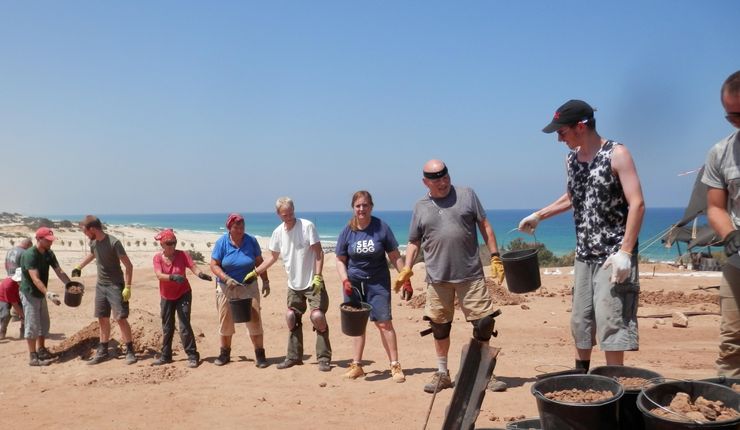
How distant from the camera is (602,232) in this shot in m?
4.00

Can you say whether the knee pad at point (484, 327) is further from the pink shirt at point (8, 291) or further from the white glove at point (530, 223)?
the pink shirt at point (8, 291)

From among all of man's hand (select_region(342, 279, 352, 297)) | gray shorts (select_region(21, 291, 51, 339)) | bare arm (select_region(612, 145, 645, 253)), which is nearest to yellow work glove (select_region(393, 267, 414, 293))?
man's hand (select_region(342, 279, 352, 297))

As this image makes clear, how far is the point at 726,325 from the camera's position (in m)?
3.69

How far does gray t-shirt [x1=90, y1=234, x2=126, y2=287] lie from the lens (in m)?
7.99

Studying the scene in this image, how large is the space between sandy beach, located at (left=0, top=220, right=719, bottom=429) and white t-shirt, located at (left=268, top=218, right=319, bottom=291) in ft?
3.35

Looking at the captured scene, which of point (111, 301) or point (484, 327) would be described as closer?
point (484, 327)

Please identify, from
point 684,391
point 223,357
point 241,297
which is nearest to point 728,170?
point 684,391

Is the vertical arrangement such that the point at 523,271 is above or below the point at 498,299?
above

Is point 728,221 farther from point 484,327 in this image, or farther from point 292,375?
point 292,375

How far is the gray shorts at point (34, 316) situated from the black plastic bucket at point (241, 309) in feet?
9.12

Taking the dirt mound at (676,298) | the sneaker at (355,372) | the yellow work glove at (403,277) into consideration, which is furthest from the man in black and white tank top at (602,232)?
the dirt mound at (676,298)

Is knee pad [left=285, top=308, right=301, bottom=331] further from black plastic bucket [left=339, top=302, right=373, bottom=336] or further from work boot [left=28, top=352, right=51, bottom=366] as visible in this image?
work boot [left=28, top=352, right=51, bottom=366]

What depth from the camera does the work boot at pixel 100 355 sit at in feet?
27.1

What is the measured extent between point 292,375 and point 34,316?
142 inches
